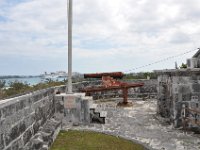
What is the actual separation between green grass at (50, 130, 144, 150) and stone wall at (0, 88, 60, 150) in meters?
0.67

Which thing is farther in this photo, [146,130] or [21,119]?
[146,130]

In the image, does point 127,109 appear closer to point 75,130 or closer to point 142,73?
point 75,130

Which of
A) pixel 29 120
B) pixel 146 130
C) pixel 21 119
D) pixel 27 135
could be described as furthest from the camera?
pixel 146 130

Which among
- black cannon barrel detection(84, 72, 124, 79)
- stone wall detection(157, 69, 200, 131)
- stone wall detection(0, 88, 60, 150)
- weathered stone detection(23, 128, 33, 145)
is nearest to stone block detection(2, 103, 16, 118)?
stone wall detection(0, 88, 60, 150)

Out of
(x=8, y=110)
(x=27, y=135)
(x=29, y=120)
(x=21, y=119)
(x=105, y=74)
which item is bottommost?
(x=27, y=135)

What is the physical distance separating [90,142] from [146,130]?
9.63ft

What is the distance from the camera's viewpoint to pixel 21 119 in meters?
6.90

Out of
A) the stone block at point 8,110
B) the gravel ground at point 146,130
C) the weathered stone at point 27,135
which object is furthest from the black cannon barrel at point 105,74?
the stone block at point 8,110

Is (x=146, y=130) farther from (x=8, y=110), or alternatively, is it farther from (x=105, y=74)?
(x=105, y=74)

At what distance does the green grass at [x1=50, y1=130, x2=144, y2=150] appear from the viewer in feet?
28.8

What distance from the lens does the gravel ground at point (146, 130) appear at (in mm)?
9773

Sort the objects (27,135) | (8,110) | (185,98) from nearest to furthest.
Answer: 1. (8,110)
2. (27,135)
3. (185,98)

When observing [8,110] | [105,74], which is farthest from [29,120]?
[105,74]

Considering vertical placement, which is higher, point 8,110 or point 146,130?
point 8,110
